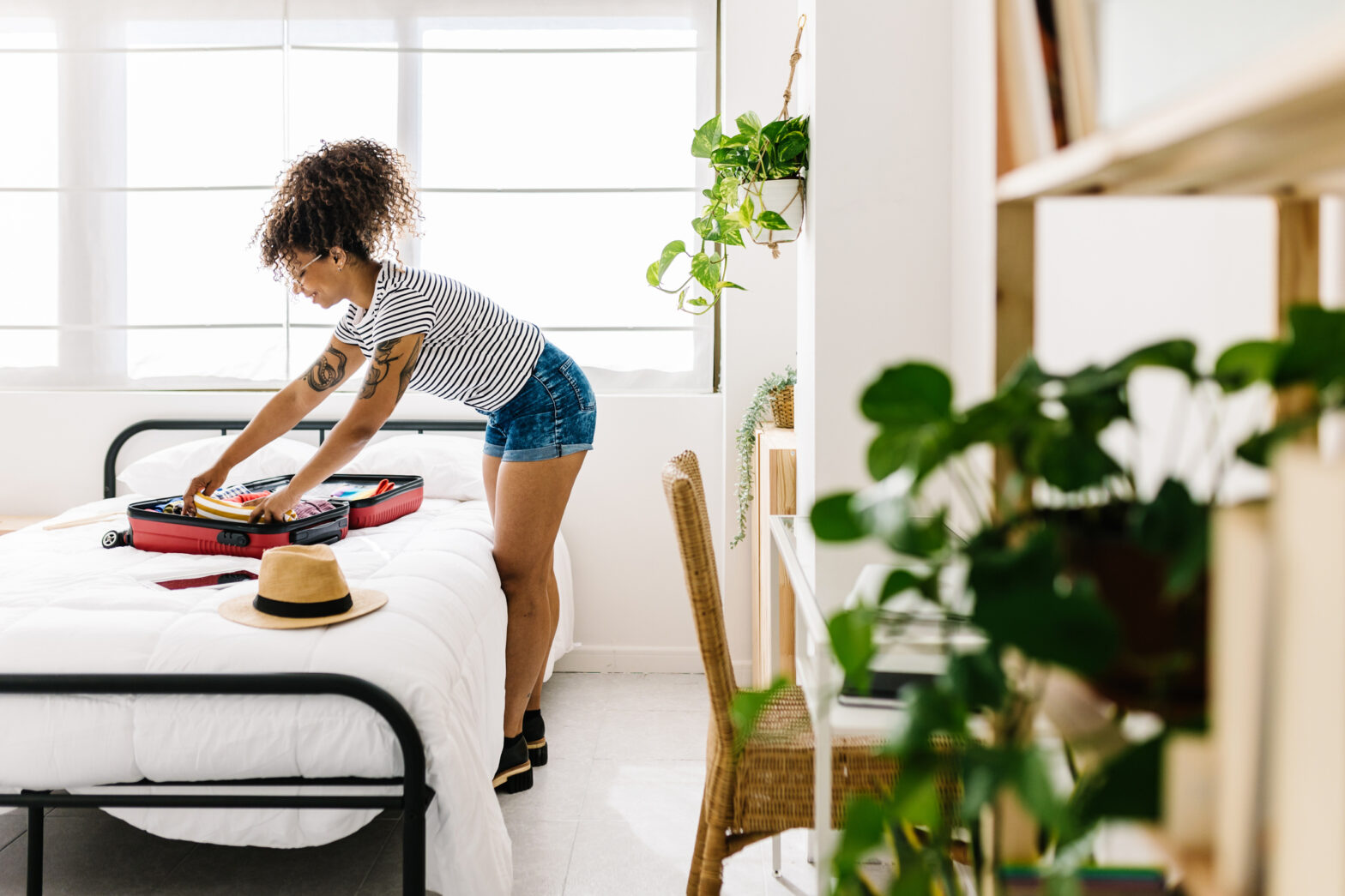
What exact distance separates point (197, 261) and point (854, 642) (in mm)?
3462

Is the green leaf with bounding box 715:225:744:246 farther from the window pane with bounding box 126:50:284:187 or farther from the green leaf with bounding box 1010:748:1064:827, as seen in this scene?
the window pane with bounding box 126:50:284:187

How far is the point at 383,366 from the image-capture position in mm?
2133

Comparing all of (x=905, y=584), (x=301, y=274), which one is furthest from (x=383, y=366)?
(x=905, y=584)

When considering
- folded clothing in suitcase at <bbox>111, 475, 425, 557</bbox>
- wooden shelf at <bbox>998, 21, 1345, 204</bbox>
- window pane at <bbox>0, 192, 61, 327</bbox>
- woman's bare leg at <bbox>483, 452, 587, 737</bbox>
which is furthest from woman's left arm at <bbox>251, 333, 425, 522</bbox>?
window pane at <bbox>0, 192, 61, 327</bbox>

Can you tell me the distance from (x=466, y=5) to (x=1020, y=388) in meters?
3.27

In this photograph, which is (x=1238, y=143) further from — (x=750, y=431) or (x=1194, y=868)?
(x=750, y=431)

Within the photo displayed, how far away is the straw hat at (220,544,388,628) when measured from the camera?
67.0 inches

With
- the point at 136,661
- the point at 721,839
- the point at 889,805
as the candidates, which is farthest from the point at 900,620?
the point at 136,661

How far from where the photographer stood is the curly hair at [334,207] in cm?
218

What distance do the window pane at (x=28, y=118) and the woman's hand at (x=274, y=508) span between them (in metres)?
1.91

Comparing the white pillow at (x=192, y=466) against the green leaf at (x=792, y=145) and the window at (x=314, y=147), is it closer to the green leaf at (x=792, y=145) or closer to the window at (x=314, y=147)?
the window at (x=314, y=147)

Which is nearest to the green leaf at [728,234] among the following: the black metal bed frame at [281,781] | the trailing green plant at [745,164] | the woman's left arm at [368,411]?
the trailing green plant at [745,164]

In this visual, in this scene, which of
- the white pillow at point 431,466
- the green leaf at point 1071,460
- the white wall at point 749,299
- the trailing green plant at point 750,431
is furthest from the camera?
the white wall at point 749,299

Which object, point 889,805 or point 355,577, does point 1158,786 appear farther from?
point 355,577
